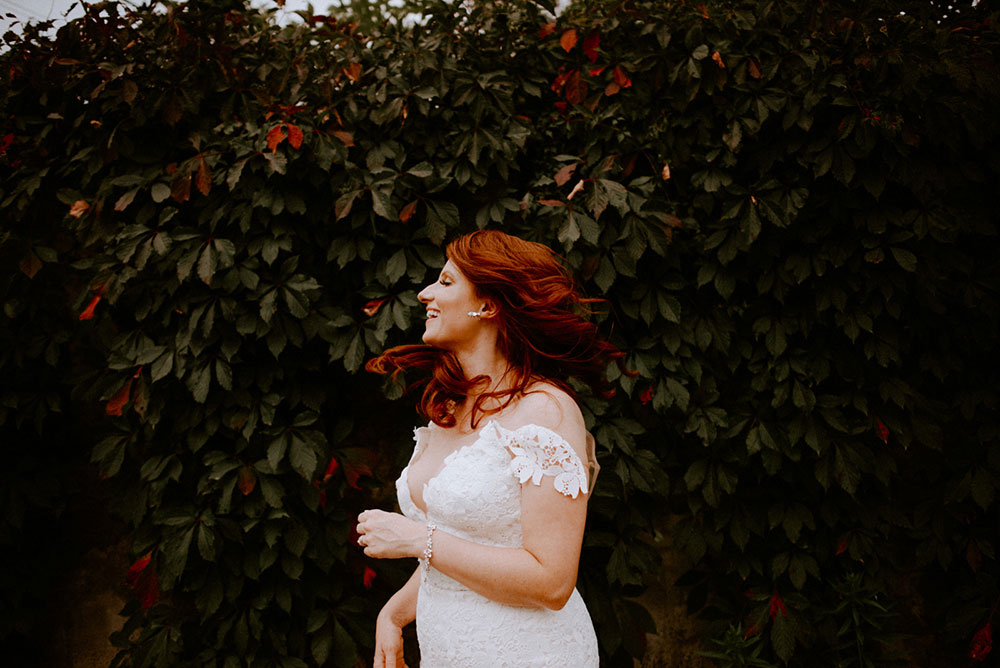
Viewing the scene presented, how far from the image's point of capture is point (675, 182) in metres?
2.44

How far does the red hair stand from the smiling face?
0.08 ft

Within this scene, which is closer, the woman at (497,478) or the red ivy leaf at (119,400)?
the woman at (497,478)

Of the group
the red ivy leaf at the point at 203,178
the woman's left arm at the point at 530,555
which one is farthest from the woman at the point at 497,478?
the red ivy leaf at the point at 203,178

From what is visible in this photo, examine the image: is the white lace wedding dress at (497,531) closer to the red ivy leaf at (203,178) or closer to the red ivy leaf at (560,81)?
the red ivy leaf at (203,178)

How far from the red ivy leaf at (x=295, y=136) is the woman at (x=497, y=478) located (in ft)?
3.05

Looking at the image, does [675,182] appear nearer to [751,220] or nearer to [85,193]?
[751,220]

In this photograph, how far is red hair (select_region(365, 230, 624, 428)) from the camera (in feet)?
4.85

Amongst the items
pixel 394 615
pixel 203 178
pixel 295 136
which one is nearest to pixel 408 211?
pixel 295 136

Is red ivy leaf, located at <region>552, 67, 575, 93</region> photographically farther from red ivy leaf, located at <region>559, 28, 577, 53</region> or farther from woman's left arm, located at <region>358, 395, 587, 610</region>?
woman's left arm, located at <region>358, 395, 587, 610</region>

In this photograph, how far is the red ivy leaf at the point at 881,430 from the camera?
2.36 m

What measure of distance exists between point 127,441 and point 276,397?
2.05ft

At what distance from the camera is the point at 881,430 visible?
2365mm

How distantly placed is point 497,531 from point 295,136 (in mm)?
1532

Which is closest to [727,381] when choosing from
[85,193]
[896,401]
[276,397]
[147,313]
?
[896,401]
